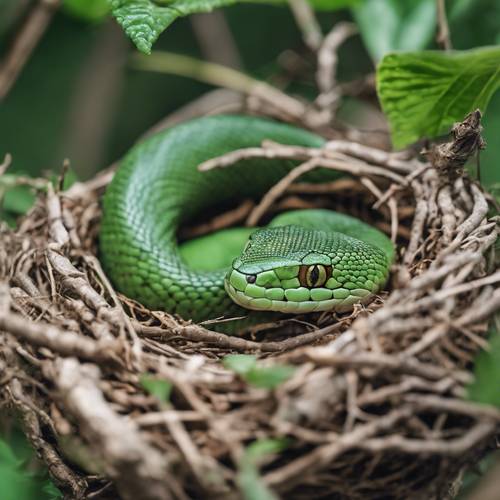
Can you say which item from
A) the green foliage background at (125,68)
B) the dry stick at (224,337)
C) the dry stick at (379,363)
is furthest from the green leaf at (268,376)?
the green foliage background at (125,68)

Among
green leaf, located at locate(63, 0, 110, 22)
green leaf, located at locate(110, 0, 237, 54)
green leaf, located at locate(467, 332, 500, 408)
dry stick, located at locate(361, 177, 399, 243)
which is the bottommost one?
green leaf, located at locate(467, 332, 500, 408)

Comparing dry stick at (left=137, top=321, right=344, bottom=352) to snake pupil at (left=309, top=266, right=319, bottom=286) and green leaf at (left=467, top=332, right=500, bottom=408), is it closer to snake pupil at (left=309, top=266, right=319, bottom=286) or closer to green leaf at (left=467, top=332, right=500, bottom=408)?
snake pupil at (left=309, top=266, right=319, bottom=286)

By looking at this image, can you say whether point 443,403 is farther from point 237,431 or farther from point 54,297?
point 54,297

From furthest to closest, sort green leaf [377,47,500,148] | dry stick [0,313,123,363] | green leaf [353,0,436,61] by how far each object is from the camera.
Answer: green leaf [353,0,436,61]
green leaf [377,47,500,148]
dry stick [0,313,123,363]

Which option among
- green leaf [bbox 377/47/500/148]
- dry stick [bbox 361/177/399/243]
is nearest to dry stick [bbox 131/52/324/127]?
dry stick [bbox 361/177/399/243]

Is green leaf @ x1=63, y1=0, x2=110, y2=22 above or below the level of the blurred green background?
above

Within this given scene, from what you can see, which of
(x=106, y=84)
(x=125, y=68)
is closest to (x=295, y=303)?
(x=125, y=68)

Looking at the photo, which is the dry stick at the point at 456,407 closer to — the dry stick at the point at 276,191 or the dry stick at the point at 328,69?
the dry stick at the point at 276,191
